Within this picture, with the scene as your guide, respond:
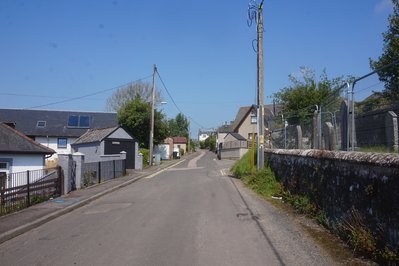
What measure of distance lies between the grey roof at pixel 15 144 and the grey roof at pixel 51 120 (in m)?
25.8

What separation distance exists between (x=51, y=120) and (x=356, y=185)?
50610mm

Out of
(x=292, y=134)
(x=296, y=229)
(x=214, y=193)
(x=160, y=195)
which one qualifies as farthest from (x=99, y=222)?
(x=292, y=134)

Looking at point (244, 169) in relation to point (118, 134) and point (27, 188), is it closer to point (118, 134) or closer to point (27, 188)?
point (118, 134)

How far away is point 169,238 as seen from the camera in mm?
9211

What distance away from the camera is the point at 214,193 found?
61.6ft

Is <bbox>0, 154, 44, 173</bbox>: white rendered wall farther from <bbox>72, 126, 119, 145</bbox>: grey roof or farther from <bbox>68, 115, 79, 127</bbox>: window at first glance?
<bbox>68, 115, 79, 127</bbox>: window

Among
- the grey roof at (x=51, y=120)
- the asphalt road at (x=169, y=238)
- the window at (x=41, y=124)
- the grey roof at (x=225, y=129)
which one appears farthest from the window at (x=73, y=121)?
the grey roof at (x=225, y=129)

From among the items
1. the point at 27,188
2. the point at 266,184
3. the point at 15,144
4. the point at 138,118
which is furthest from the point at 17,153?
the point at 138,118

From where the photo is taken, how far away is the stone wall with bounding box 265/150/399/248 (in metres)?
6.86

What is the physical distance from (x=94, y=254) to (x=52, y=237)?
7.50 ft

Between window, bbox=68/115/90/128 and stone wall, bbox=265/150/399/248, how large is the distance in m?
43.6

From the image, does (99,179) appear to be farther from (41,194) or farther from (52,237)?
(52,237)

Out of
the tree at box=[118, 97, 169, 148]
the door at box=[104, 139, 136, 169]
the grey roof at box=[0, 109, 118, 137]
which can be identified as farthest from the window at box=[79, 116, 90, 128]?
the door at box=[104, 139, 136, 169]

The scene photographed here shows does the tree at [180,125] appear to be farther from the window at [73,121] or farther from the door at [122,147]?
the door at [122,147]
